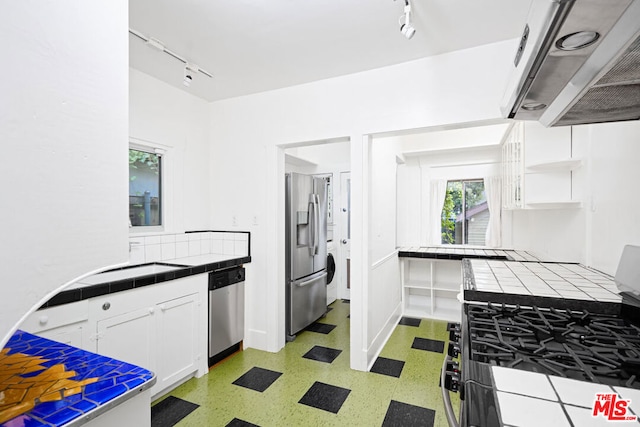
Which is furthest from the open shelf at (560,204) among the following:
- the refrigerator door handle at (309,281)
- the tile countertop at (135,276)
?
the tile countertop at (135,276)

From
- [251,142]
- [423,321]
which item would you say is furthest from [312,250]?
[423,321]

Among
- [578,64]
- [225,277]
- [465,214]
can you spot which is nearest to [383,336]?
[225,277]

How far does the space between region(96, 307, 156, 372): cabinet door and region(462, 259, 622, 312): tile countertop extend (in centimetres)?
A: 199

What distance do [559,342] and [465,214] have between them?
3.48 m

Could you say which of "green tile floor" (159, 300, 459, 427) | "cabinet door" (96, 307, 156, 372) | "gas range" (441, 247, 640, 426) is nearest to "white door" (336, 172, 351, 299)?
"green tile floor" (159, 300, 459, 427)

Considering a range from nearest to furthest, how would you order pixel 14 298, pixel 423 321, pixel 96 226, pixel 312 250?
1. pixel 14 298
2. pixel 96 226
3. pixel 312 250
4. pixel 423 321

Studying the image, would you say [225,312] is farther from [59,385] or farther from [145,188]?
[59,385]

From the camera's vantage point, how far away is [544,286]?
155 centimetres

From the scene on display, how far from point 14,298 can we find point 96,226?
220mm

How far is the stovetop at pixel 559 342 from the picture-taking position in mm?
771

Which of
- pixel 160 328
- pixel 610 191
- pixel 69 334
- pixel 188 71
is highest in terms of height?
pixel 188 71

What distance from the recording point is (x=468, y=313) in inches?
50.1

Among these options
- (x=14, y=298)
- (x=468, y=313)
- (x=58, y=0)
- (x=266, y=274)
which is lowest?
(x=266, y=274)

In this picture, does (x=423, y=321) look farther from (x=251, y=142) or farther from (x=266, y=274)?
(x=251, y=142)
